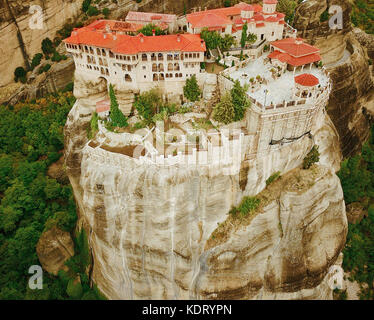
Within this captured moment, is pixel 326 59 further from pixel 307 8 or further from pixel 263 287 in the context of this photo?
pixel 263 287

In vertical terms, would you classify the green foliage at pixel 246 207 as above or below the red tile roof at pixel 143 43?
below

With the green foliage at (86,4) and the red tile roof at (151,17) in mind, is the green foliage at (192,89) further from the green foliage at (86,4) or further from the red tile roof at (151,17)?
the green foliage at (86,4)

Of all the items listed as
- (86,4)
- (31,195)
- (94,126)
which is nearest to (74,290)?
(31,195)

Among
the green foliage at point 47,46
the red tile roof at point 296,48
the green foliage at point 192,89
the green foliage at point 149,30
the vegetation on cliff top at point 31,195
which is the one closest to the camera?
the green foliage at point 192,89

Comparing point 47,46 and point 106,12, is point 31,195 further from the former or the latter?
point 106,12

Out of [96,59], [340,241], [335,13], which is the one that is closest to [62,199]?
[96,59]

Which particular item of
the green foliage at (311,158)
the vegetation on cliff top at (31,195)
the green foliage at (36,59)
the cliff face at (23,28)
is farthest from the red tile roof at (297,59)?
the green foliage at (36,59)

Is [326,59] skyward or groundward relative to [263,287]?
skyward
